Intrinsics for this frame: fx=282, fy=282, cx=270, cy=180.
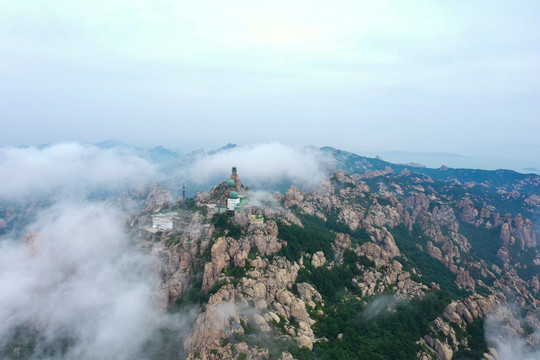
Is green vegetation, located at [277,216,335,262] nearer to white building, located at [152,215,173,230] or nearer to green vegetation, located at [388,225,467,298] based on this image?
white building, located at [152,215,173,230]

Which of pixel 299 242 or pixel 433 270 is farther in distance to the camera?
pixel 433 270

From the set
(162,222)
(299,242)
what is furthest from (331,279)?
(162,222)

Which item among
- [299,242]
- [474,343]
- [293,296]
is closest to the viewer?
[474,343]

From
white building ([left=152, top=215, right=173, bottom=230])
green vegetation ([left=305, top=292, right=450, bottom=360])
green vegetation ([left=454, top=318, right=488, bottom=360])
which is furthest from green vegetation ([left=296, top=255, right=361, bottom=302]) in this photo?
white building ([left=152, top=215, right=173, bottom=230])

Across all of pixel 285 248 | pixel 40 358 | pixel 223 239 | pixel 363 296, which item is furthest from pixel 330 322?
pixel 40 358

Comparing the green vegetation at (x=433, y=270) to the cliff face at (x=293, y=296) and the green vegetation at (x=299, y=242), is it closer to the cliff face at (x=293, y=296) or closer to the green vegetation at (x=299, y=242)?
the cliff face at (x=293, y=296)

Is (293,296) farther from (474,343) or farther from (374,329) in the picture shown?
(474,343)

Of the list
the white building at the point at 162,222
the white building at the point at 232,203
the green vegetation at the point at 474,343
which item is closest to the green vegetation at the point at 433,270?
the green vegetation at the point at 474,343

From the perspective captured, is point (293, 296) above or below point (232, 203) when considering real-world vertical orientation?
below

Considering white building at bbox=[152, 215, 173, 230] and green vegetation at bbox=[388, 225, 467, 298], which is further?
green vegetation at bbox=[388, 225, 467, 298]

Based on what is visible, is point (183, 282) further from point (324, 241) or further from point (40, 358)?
point (324, 241)

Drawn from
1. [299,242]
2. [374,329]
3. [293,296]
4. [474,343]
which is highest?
[299,242]

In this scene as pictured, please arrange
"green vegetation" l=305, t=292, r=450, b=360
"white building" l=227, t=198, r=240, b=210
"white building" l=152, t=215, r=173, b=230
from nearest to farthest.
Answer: "green vegetation" l=305, t=292, r=450, b=360, "white building" l=227, t=198, r=240, b=210, "white building" l=152, t=215, r=173, b=230

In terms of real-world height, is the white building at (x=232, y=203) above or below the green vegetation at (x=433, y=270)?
above
